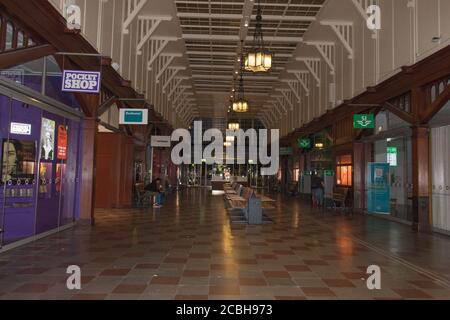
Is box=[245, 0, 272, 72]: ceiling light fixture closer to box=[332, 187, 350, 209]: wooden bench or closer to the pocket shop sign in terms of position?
the pocket shop sign

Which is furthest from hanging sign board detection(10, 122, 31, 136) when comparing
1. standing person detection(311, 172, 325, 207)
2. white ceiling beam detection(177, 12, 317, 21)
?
standing person detection(311, 172, 325, 207)

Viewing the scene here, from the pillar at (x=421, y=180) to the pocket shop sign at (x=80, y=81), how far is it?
713cm

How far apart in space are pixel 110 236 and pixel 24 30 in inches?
152

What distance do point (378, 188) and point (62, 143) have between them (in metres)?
9.11

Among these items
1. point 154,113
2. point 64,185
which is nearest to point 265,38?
point 154,113

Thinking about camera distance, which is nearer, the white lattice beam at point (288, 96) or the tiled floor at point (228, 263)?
the tiled floor at point (228, 263)

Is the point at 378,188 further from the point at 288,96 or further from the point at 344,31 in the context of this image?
the point at 288,96

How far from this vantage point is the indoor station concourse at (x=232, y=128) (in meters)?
4.48

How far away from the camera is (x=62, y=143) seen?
7527mm

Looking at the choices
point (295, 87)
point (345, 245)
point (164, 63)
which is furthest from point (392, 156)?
point (164, 63)

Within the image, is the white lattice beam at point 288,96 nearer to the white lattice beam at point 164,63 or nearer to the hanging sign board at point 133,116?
the white lattice beam at point 164,63

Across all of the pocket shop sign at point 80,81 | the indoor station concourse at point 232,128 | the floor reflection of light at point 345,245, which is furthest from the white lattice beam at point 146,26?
the floor reflection of light at point 345,245
